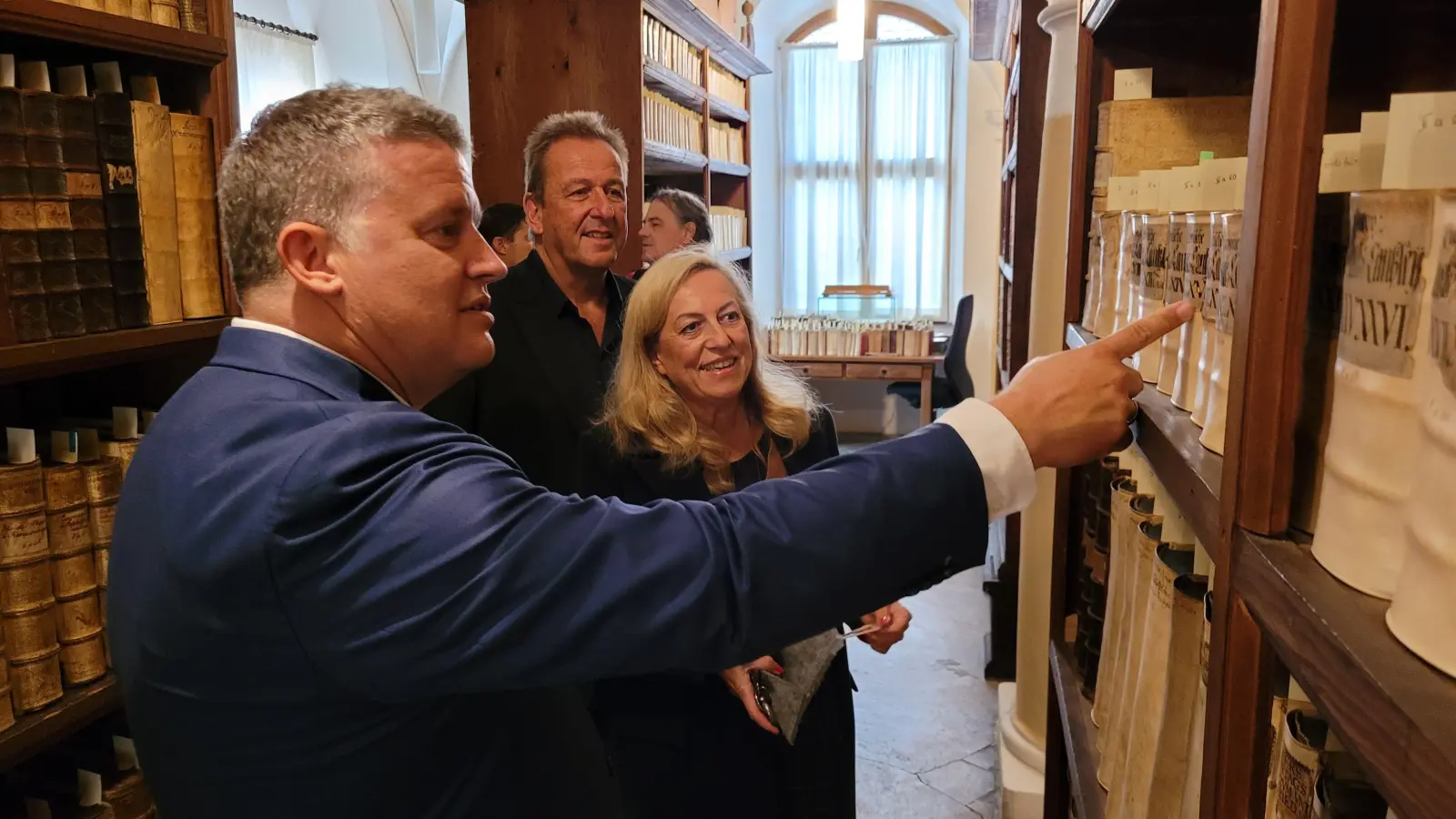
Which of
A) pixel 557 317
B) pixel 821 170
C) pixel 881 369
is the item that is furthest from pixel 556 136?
pixel 821 170

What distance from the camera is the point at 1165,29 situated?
125 centimetres

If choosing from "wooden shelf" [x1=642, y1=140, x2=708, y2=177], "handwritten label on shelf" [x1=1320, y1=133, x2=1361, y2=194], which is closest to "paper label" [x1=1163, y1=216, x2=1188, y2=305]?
"handwritten label on shelf" [x1=1320, y1=133, x2=1361, y2=194]

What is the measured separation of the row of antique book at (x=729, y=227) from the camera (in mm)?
5188

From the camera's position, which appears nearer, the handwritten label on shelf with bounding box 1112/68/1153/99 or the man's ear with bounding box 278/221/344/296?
the man's ear with bounding box 278/221/344/296

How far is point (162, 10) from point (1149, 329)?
1650 mm

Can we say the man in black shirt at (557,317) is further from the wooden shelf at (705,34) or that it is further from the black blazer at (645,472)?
the wooden shelf at (705,34)

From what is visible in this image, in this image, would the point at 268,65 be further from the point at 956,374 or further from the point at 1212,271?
the point at 1212,271

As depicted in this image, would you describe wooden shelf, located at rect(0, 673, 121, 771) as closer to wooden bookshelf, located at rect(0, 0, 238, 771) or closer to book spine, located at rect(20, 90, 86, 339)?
wooden bookshelf, located at rect(0, 0, 238, 771)

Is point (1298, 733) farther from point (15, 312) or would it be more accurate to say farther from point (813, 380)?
point (813, 380)

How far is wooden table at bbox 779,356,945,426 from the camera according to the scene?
6027 mm

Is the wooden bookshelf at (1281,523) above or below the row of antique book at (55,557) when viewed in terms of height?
above

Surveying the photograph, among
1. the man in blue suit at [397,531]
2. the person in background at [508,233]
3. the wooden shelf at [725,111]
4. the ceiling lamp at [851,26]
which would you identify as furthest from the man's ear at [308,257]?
the wooden shelf at [725,111]

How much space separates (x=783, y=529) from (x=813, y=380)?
6.34 metres

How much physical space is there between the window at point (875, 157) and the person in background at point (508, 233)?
446 centimetres
